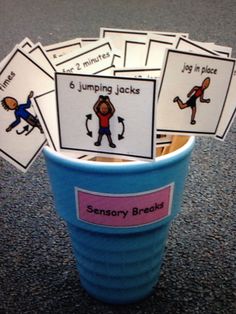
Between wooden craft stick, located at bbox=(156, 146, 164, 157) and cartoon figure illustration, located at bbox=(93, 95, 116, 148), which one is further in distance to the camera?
wooden craft stick, located at bbox=(156, 146, 164, 157)

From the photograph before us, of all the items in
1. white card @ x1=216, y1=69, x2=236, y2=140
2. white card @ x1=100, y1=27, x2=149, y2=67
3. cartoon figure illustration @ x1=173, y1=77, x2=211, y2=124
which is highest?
white card @ x1=100, y1=27, x2=149, y2=67

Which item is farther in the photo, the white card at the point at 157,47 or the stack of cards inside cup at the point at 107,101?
the white card at the point at 157,47

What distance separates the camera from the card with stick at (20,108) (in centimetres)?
51

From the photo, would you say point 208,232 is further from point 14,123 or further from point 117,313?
point 14,123

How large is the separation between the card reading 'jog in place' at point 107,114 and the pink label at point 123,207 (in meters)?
0.05

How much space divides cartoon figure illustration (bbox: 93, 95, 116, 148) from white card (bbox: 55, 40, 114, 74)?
0.09 meters

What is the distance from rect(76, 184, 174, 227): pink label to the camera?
1.70 ft

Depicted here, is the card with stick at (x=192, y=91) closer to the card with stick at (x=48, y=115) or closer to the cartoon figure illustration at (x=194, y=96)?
the cartoon figure illustration at (x=194, y=96)

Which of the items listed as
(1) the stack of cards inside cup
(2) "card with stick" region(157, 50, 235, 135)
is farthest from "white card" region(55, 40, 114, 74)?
(2) "card with stick" region(157, 50, 235, 135)

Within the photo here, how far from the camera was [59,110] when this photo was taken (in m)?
0.49

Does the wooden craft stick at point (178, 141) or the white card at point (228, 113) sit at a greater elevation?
the white card at point (228, 113)

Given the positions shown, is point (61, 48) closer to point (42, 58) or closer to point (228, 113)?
point (42, 58)

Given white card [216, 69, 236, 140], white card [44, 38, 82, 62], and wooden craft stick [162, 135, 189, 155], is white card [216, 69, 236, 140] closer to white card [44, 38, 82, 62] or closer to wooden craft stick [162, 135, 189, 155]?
wooden craft stick [162, 135, 189, 155]

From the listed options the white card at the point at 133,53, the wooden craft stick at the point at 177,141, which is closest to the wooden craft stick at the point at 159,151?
the wooden craft stick at the point at 177,141
